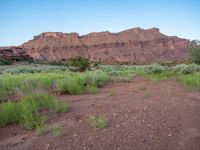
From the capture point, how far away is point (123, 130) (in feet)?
14.3

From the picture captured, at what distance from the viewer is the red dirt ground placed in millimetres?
3867

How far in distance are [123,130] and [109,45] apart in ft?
472

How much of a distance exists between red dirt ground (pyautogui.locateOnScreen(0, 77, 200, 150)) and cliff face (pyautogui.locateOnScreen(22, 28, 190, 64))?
127m

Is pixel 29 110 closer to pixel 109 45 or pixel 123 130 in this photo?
pixel 123 130

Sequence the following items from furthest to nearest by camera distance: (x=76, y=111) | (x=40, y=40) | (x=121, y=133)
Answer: (x=40, y=40) < (x=76, y=111) < (x=121, y=133)

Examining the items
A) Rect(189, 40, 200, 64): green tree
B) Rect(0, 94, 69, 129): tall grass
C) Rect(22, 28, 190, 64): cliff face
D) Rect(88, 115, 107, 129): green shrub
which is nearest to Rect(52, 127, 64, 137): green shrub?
Rect(0, 94, 69, 129): tall grass

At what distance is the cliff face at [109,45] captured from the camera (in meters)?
139

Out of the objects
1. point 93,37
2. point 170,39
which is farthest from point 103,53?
point 170,39

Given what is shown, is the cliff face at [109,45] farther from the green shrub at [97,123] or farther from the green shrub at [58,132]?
the green shrub at [58,132]

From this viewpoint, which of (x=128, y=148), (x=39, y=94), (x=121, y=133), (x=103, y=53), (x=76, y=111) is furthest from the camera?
(x=103, y=53)

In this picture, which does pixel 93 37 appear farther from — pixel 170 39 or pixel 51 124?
pixel 51 124

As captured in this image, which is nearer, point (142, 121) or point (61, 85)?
point (142, 121)

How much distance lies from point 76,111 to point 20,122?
129 cm

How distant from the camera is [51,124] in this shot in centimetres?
481
